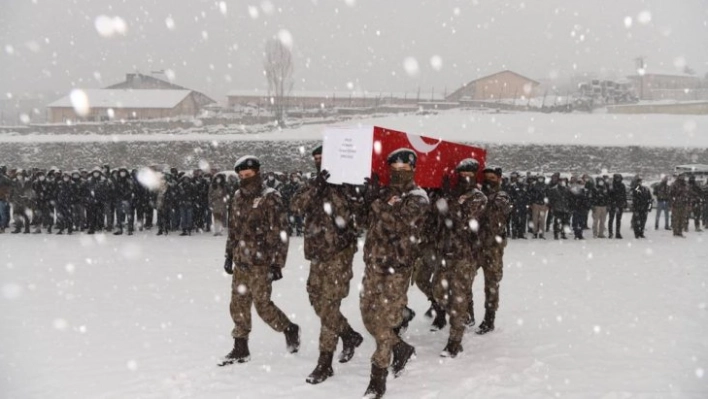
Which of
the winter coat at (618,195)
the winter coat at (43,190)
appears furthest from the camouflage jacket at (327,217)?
the winter coat at (43,190)

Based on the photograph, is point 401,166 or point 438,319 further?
point 438,319

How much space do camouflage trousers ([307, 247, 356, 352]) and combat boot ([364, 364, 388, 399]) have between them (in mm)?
587

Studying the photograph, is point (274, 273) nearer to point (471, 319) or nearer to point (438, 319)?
point (438, 319)

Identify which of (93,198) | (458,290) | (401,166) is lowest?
(93,198)

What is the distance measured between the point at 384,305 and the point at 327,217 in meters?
1.00

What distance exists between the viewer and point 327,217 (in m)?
5.47

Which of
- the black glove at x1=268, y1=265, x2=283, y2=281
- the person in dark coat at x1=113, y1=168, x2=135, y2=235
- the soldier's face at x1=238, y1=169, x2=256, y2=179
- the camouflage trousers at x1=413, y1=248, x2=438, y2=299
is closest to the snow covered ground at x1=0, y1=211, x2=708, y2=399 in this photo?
the camouflage trousers at x1=413, y1=248, x2=438, y2=299

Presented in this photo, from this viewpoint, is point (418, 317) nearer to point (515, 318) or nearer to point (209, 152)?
point (515, 318)

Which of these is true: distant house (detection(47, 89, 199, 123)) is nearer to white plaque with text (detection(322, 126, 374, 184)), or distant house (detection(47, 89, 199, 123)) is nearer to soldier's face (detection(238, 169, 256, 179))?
soldier's face (detection(238, 169, 256, 179))

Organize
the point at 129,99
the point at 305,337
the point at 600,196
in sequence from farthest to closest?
the point at 129,99, the point at 600,196, the point at 305,337

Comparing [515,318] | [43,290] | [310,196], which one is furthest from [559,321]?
[43,290]

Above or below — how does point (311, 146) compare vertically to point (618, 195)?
above

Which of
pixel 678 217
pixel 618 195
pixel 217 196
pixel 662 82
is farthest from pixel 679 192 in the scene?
pixel 662 82

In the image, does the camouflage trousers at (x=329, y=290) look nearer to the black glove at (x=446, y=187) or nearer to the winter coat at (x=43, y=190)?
the black glove at (x=446, y=187)
